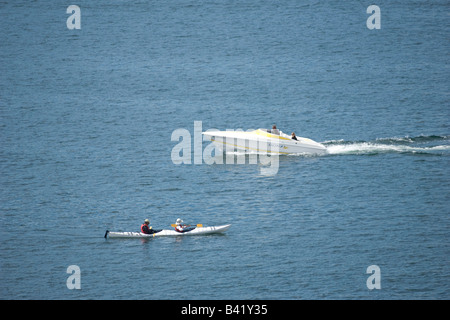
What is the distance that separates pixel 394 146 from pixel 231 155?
1806cm

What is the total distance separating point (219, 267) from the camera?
62.6 meters

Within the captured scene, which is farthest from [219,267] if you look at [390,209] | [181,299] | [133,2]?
[133,2]

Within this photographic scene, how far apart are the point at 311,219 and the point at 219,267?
40.6ft

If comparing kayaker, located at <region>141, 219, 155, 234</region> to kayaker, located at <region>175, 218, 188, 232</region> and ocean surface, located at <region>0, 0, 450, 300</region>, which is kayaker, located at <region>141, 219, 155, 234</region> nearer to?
ocean surface, located at <region>0, 0, 450, 300</region>

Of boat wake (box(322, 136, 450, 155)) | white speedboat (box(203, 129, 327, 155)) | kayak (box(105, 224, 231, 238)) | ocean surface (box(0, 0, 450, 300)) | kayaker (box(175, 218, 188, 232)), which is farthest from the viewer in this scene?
boat wake (box(322, 136, 450, 155))

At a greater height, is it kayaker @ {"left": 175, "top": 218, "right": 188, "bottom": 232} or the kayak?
kayaker @ {"left": 175, "top": 218, "right": 188, "bottom": 232}

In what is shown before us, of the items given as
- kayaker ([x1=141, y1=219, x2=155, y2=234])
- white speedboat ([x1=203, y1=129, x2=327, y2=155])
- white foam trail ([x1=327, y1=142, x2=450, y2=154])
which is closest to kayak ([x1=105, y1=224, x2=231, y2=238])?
kayaker ([x1=141, y1=219, x2=155, y2=234])

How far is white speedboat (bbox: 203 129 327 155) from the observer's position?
8481 cm

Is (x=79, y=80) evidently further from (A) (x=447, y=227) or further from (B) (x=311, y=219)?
(A) (x=447, y=227)

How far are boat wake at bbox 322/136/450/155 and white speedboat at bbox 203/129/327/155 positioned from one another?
280 centimetres

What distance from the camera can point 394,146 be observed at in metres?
87.2

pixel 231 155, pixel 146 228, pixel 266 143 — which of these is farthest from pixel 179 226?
pixel 266 143

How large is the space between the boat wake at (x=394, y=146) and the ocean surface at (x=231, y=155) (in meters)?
0.28
